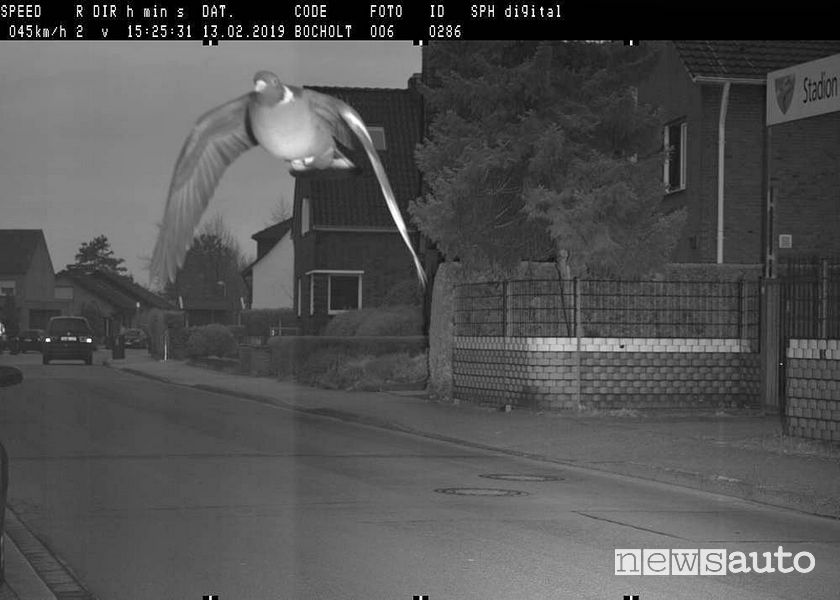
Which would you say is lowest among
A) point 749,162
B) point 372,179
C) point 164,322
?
point 164,322

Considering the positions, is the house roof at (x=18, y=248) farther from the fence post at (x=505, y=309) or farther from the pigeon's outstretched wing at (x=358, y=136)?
the fence post at (x=505, y=309)

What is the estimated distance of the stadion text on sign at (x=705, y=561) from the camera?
8.03m

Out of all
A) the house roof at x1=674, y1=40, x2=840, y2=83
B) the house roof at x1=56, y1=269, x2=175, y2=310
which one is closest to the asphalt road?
the house roof at x1=56, y1=269, x2=175, y2=310

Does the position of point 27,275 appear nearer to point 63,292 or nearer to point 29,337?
point 63,292

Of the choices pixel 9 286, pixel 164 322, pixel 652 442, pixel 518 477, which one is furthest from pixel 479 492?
pixel 9 286

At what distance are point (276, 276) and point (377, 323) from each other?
916 inches

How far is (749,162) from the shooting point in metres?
26.3

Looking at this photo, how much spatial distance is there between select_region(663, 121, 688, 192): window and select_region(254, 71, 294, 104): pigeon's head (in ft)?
83.4

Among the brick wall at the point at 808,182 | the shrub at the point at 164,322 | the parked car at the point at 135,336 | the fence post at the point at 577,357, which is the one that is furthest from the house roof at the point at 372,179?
the brick wall at the point at 808,182

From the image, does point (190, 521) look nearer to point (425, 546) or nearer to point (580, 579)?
point (425, 546)

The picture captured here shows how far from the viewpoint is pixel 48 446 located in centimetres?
1633

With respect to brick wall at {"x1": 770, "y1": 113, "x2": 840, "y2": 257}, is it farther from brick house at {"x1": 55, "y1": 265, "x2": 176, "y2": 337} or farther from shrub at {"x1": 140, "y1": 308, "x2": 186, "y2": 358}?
brick house at {"x1": 55, "y1": 265, "x2": 176, "y2": 337}
